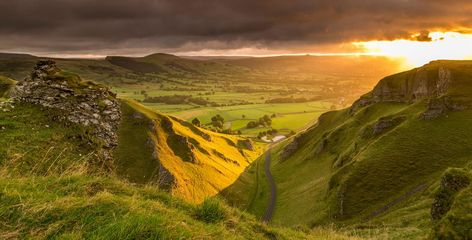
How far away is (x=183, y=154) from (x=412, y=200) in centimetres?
6732

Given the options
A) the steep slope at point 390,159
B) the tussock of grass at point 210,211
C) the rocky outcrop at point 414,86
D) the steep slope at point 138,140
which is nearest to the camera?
the tussock of grass at point 210,211

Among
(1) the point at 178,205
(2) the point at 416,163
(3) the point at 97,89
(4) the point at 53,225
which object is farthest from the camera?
(2) the point at 416,163

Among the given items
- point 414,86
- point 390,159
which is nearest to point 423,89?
point 414,86

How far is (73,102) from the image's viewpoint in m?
26.2

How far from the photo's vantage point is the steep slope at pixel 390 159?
7806cm

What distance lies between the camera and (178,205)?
39.4ft

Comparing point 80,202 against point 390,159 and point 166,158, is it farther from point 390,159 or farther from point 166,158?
point 390,159

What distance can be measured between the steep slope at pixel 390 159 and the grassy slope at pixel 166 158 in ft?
38.0

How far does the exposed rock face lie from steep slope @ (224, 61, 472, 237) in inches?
1533

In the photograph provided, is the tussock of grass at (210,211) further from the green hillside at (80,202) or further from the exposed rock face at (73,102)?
the exposed rock face at (73,102)

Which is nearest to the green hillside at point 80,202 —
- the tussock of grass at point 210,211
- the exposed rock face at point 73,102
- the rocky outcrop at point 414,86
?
the tussock of grass at point 210,211

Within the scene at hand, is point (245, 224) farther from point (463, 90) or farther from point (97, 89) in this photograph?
point (463, 90)

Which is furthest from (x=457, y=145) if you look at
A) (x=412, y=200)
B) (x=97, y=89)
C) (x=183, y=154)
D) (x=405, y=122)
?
(x=97, y=89)

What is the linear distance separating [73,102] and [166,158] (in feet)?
245
